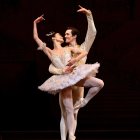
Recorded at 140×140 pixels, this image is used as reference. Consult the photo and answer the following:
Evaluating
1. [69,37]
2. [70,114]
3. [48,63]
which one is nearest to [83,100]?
[70,114]

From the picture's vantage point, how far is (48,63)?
26.0 feet

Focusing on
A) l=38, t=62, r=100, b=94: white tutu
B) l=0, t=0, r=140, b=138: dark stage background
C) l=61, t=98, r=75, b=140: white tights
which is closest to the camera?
l=38, t=62, r=100, b=94: white tutu

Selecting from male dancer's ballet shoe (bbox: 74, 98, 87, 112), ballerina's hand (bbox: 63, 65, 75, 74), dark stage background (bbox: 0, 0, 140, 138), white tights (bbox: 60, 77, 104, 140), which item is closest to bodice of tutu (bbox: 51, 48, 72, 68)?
ballerina's hand (bbox: 63, 65, 75, 74)

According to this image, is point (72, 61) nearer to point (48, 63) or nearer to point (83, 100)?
point (83, 100)

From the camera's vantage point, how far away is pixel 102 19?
8109 millimetres

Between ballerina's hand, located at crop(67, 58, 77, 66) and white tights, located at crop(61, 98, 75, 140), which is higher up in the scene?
ballerina's hand, located at crop(67, 58, 77, 66)

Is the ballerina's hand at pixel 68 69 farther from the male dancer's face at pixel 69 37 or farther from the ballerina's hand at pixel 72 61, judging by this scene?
the male dancer's face at pixel 69 37

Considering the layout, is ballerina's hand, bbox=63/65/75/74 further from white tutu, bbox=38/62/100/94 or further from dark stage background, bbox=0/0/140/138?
dark stage background, bbox=0/0/140/138

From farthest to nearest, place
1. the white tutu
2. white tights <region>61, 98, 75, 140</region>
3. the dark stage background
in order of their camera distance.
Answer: the dark stage background < white tights <region>61, 98, 75, 140</region> < the white tutu

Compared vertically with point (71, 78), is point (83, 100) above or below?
below

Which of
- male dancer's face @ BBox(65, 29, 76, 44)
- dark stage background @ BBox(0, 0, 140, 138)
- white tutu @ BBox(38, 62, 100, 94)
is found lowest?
dark stage background @ BBox(0, 0, 140, 138)

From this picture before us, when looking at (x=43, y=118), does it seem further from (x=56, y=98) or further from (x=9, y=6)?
(x=9, y=6)

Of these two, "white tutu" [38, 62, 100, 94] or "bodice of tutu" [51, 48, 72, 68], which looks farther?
"bodice of tutu" [51, 48, 72, 68]

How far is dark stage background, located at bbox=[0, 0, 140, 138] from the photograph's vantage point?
7598mm
